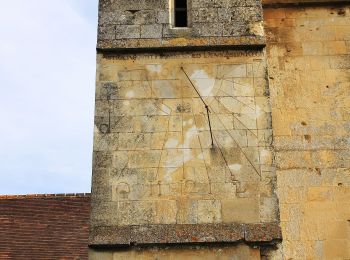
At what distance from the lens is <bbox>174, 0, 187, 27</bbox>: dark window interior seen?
8.09 meters

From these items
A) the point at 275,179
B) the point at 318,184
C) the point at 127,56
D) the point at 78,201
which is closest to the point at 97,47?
the point at 127,56

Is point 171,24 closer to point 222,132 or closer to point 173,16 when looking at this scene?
point 173,16

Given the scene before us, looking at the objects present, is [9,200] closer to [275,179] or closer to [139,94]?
[139,94]

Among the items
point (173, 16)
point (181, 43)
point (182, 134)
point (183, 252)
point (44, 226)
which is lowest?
point (183, 252)

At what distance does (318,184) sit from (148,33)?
2.83 meters

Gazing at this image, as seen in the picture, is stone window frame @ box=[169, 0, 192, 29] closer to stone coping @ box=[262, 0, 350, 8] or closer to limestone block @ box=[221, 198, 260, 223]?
stone coping @ box=[262, 0, 350, 8]

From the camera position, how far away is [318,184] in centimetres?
771

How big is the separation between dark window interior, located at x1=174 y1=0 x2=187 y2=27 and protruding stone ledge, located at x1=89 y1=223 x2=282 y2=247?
8.91ft

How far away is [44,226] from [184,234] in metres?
8.06

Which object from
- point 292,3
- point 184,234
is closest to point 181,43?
point 292,3

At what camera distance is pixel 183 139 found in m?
7.30

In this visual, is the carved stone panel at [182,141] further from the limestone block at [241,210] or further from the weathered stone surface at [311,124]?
the weathered stone surface at [311,124]

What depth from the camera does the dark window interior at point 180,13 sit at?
26.5ft

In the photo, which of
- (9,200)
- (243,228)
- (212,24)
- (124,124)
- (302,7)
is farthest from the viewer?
(9,200)
